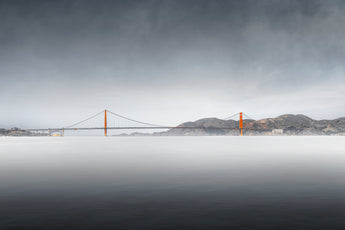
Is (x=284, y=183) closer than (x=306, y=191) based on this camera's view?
No

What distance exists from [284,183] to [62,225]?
6269mm

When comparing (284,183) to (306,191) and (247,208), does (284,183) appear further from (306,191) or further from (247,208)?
(247,208)

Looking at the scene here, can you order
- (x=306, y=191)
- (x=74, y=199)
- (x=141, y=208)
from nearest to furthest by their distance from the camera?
(x=141, y=208), (x=74, y=199), (x=306, y=191)

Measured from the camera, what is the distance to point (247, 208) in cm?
567

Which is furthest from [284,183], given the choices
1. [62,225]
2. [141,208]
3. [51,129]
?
[51,129]

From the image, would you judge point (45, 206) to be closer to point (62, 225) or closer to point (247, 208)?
point (62, 225)

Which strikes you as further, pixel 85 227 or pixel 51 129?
pixel 51 129

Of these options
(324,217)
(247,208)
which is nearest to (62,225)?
(247,208)

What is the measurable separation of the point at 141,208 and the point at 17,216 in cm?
215

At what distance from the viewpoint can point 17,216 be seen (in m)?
5.15

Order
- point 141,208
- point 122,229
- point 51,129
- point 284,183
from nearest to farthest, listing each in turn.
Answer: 1. point 122,229
2. point 141,208
3. point 284,183
4. point 51,129

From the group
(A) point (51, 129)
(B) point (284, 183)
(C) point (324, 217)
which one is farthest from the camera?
(A) point (51, 129)

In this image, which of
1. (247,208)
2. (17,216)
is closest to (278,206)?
(247,208)

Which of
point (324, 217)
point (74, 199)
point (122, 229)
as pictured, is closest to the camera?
point (122, 229)
